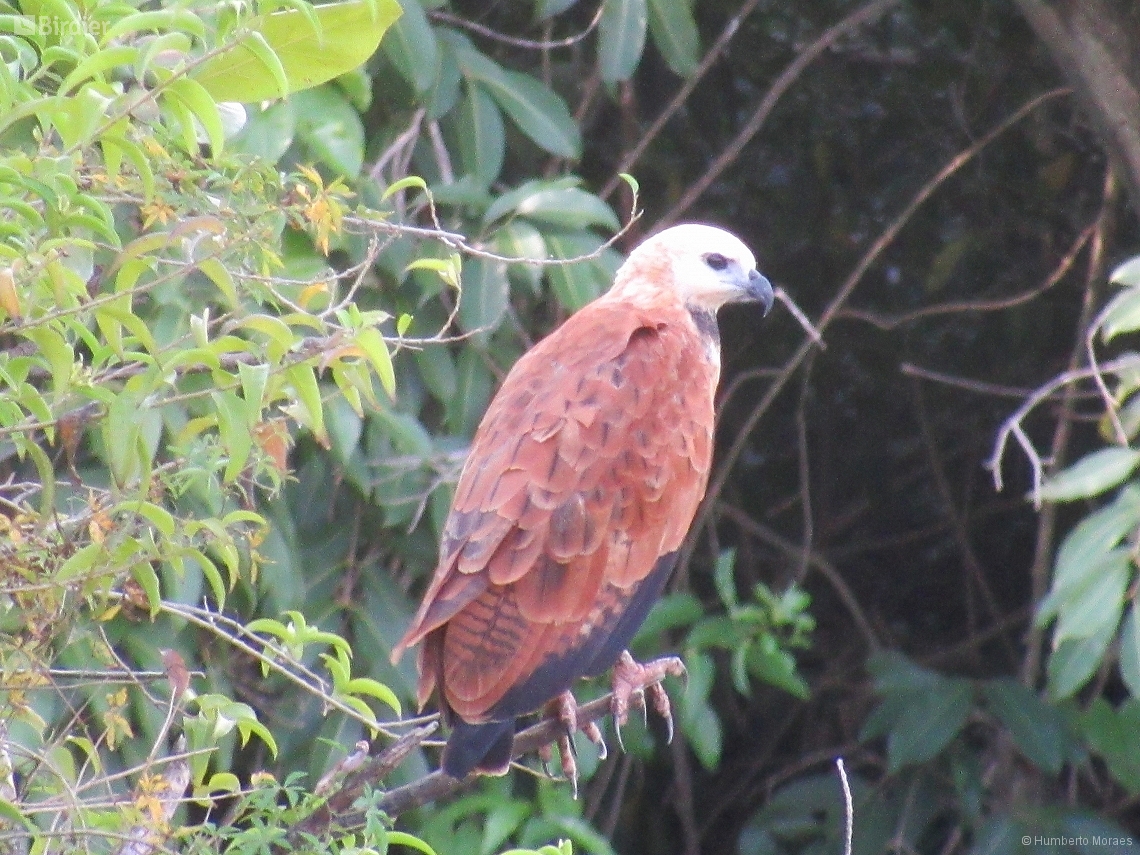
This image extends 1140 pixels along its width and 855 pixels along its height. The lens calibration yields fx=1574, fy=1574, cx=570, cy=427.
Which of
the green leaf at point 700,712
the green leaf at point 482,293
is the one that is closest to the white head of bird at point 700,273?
the green leaf at point 482,293

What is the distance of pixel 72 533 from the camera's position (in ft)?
6.43

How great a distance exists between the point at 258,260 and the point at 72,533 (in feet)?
1.48

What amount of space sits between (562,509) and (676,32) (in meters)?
1.47

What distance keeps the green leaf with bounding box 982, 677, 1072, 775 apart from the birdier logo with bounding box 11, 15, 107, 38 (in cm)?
309

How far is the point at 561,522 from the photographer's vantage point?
2803 millimetres

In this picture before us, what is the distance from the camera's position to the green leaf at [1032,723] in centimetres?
412

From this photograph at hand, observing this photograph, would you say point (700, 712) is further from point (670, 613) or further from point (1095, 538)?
point (1095, 538)

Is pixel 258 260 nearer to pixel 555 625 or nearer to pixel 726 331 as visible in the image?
pixel 555 625

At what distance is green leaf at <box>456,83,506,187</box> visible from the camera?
364 centimetres

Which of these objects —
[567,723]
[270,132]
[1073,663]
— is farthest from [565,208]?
[1073,663]

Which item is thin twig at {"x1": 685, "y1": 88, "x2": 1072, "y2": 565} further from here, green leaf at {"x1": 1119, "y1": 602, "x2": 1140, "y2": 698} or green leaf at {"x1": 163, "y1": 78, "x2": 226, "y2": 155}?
green leaf at {"x1": 163, "y1": 78, "x2": 226, "y2": 155}

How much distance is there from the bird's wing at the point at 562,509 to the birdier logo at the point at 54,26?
45.2 inches

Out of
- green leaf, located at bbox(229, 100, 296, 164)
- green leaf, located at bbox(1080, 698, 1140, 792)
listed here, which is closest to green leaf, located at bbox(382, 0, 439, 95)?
green leaf, located at bbox(229, 100, 296, 164)

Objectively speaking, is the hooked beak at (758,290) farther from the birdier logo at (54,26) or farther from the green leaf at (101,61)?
the green leaf at (101,61)
